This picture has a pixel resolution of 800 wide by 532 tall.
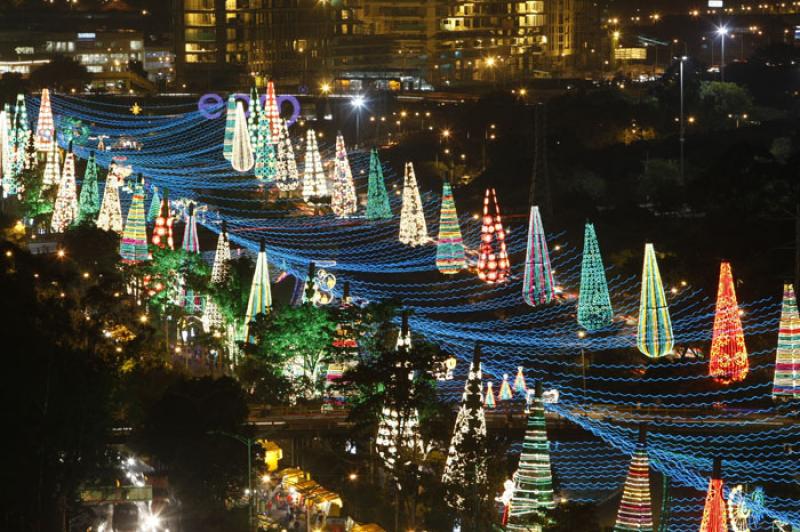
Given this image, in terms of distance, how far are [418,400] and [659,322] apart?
13051 mm

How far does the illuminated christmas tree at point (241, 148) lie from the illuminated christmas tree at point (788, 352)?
4294cm

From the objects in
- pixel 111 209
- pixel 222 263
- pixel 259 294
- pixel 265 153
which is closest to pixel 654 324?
pixel 259 294

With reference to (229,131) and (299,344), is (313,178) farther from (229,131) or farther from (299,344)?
(299,344)

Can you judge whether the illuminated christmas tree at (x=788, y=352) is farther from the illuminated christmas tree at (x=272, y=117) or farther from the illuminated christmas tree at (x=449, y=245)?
the illuminated christmas tree at (x=272, y=117)

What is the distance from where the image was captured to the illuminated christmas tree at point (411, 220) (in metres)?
73.8

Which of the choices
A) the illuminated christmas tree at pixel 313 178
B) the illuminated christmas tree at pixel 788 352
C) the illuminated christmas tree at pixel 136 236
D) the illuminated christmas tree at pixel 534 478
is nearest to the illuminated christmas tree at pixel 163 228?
the illuminated christmas tree at pixel 136 236

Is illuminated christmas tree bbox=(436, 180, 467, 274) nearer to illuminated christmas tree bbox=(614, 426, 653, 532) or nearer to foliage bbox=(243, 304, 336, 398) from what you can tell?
foliage bbox=(243, 304, 336, 398)

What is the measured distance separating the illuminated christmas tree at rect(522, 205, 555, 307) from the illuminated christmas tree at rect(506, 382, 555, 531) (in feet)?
75.8

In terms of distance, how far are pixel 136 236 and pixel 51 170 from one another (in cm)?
2195

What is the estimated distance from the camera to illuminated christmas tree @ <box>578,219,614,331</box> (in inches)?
2287

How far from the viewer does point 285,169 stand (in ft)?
296

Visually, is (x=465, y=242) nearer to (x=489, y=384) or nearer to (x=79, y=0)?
(x=489, y=384)

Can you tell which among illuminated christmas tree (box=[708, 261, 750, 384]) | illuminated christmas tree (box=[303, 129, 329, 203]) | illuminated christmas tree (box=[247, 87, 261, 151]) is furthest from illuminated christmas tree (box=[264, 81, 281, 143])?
illuminated christmas tree (box=[708, 261, 750, 384])

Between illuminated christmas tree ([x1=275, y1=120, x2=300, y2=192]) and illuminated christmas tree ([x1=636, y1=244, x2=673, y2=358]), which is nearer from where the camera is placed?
illuminated christmas tree ([x1=636, y1=244, x2=673, y2=358])
